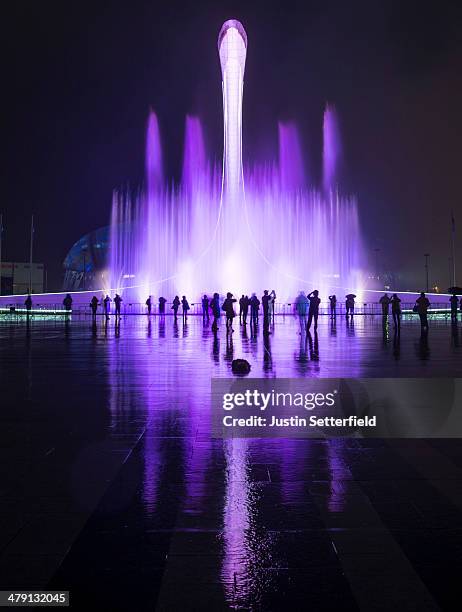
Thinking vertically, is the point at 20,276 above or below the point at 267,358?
above

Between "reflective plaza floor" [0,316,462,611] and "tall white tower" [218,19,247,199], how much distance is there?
46.3 metres

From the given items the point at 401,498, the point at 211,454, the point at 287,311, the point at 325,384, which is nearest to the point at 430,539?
the point at 401,498

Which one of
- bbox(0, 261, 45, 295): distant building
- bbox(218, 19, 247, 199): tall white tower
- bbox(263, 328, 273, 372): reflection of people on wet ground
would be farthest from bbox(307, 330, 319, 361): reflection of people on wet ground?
bbox(0, 261, 45, 295): distant building

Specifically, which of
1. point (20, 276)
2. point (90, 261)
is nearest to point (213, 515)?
point (90, 261)

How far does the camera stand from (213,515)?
3.59m

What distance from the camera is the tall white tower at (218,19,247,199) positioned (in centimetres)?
5062

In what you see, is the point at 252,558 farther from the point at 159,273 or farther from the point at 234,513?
the point at 159,273

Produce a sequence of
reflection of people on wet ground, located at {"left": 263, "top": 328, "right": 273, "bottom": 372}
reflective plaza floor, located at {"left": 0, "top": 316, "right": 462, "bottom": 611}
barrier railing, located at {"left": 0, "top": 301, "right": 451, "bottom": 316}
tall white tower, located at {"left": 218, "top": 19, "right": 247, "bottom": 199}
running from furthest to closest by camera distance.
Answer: tall white tower, located at {"left": 218, "top": 19, "right": 247, "bottom": 199} → barrier railing, located at {"left": 0, "top": 301, "right": 451, "bottom": 316} → reflection of people on wet ground, located at {"left": 263, "top": 328, "right": 273, "bottom": 372} → reflective plaza floor, located at {"left": 0, "top": 316, "right": 462, "bottom": 611}

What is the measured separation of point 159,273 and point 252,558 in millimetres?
56651

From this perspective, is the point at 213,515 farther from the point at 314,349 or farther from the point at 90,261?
the point at 90,261

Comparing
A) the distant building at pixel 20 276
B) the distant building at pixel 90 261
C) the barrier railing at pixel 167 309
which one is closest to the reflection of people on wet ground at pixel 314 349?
the barrier railing at pixel 167 309

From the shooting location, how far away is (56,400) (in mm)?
7590

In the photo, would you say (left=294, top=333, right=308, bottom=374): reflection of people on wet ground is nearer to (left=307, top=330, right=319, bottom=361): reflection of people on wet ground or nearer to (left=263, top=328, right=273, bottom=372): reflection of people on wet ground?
(left=307, top=330, right=319, bottom=361): reflection of people on wet ground

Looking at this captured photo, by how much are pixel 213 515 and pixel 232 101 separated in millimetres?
50168
